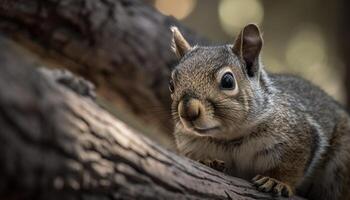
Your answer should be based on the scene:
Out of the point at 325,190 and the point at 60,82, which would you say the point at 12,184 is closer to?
the point at 60,82

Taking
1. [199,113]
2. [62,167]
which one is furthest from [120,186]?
[199,113]

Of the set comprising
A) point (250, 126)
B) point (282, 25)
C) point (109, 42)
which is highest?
point (282, 25)

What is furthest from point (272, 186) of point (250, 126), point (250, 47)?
point (250, 47)

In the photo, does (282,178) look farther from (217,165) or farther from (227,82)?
(227,82)

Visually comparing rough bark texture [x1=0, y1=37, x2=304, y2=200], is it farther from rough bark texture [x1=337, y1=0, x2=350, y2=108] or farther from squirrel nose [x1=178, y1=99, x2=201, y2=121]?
rough bark texture [x1=337, y1=0, x2=350, y2=108]

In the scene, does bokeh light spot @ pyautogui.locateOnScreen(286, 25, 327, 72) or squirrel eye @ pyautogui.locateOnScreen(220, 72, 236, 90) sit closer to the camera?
squirrel eye @ pyautogui.locateOnScreen(220, 72, 236, 90)

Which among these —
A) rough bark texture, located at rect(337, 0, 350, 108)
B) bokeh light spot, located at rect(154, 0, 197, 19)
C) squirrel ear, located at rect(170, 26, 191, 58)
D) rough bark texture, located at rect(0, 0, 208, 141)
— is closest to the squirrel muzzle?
squirrel ear, located at rect(170, 26, 191, 58)

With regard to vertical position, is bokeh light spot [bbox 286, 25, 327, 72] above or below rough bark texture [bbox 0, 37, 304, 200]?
above
